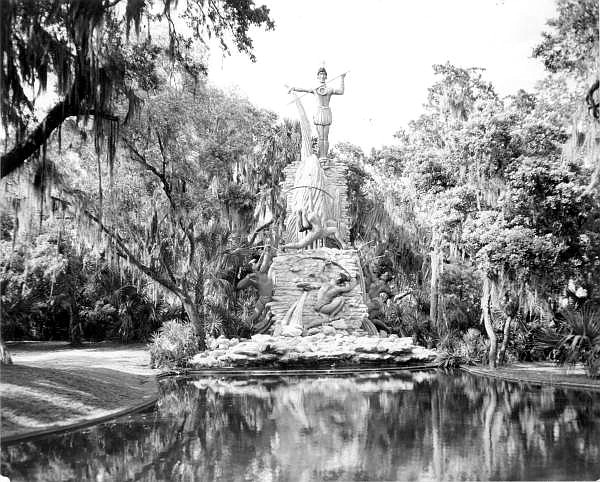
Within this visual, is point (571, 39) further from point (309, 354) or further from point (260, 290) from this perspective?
point (260, 290)

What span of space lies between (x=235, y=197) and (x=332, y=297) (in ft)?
18.2

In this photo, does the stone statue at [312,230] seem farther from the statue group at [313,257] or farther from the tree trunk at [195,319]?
the tree trunk at [195,319]

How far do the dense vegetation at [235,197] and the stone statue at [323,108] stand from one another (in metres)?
2.04

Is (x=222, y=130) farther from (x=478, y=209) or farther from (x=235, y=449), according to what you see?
(x=235, y=449)

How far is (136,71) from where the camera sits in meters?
10.2

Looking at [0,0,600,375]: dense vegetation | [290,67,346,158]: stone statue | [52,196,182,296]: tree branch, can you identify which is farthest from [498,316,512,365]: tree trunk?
[290,67,346,158]: stone statue

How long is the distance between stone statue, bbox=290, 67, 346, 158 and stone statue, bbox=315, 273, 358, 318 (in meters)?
4.79

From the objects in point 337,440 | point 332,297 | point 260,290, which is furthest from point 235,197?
point 337,440

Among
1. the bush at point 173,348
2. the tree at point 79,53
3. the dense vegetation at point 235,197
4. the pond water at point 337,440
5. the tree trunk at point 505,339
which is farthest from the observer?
the bush at point 173,348

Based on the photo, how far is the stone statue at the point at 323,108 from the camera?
811 inches

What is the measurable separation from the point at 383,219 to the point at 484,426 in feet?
56.4

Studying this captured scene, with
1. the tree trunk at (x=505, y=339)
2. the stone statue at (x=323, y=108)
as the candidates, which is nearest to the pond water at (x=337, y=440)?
the tree trunk at (x=505, y=339)

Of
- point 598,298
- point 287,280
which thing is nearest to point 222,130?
point 287,280

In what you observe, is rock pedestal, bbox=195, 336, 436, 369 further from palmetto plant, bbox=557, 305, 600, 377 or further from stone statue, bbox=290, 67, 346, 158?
stone statue, bbox=290, 67, 346, 158
